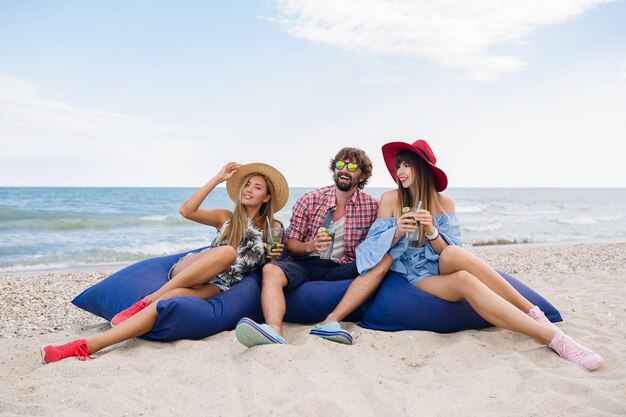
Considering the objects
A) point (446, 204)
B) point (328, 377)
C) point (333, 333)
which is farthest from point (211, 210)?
point (328, 377)

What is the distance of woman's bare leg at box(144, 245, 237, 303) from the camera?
4.00 meters

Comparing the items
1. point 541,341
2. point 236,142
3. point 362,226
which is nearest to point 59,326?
point 362,226

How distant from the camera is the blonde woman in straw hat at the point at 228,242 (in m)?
3.97

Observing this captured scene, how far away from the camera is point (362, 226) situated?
4727 millimetres

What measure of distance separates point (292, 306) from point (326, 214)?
910 millimetres

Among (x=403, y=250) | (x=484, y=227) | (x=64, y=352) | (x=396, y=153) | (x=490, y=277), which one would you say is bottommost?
(x=484, y=227)

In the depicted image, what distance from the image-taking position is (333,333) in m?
3.69

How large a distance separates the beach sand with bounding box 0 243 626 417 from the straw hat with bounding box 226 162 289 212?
45.3 inches

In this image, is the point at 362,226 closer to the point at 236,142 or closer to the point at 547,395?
the point at 547,395

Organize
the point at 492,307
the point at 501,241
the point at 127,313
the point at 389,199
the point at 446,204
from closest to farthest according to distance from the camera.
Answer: the point at 492,307, the point at 127,313, the point at 389,199, the point at 446,204, the point at 501,241

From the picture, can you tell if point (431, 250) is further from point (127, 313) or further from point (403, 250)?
point (127, 313)

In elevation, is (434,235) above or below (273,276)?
above

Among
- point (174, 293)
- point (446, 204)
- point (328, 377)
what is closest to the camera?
point (328, 377)

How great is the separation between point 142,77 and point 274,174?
16622 millimetres
